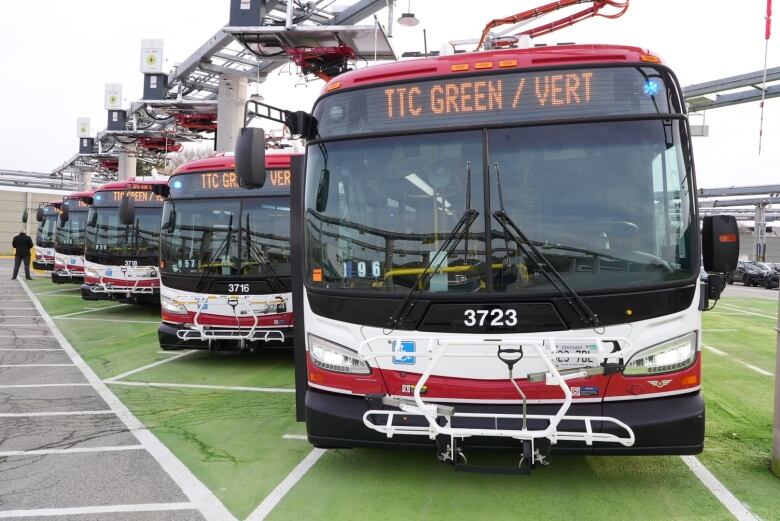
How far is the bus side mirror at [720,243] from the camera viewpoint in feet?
12.4

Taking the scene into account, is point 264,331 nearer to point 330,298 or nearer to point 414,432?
point 330,298

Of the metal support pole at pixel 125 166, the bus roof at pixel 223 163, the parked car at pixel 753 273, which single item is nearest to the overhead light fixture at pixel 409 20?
the bus roof at pixel 223 163

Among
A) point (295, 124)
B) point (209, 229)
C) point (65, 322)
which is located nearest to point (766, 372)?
point (295, 124)

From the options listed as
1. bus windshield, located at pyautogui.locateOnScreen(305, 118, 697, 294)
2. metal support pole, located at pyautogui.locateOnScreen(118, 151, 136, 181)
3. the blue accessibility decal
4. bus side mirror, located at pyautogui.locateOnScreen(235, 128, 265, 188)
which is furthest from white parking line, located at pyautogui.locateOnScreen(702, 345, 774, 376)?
metal support pole, located at pyautogui.locateOnScreen(118, 151, 136, 181)

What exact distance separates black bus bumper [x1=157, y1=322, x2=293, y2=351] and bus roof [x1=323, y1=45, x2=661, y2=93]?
4.25 m

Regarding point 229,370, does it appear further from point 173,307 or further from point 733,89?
point 733,89

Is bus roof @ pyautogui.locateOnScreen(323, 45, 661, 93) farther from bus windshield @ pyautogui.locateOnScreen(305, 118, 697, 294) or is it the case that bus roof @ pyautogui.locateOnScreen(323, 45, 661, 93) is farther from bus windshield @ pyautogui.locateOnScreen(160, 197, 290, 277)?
bus windshield @ pyautogui.locateOnScreen(160, 197, 290, 277)

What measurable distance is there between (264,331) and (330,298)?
3.91 metres

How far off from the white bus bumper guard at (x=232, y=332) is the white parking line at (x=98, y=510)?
153 inches

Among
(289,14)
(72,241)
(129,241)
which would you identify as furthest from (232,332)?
(72,241)

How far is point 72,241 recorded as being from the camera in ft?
61.9

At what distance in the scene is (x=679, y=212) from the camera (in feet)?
11.8

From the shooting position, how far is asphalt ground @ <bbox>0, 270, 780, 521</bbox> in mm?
3629

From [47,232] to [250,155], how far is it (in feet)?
79.8
